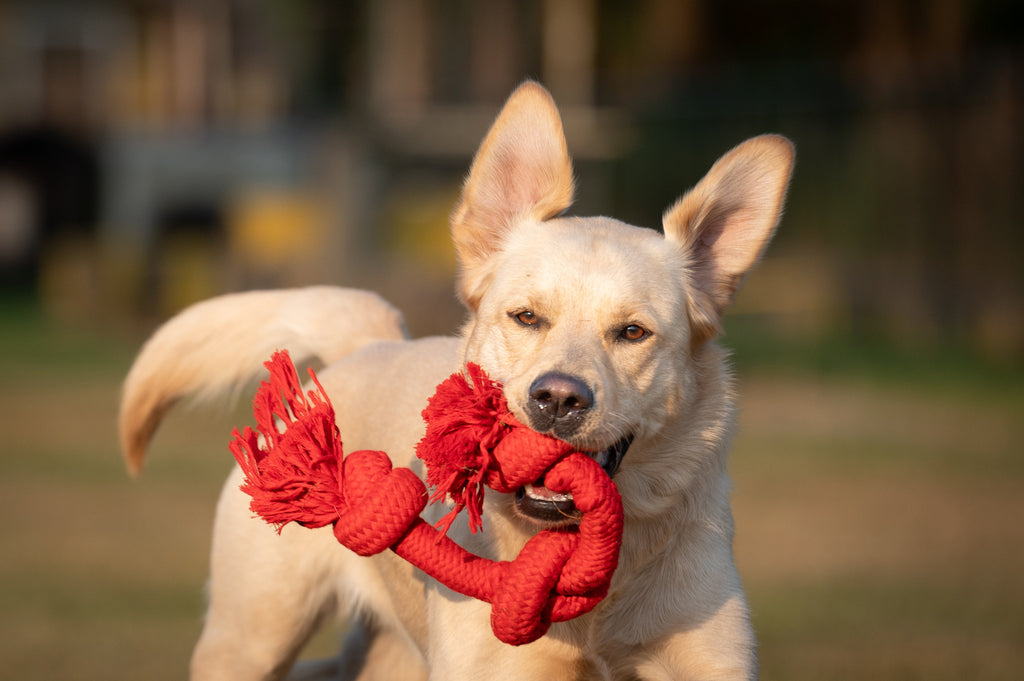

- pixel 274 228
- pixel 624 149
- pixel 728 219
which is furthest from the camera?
pixel 274 228

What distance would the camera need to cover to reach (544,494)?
11.7 feet

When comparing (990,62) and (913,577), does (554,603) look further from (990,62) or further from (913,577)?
(990,62)

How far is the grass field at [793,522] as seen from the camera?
253 inches

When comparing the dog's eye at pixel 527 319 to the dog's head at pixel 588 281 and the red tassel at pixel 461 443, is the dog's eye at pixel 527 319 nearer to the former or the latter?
the dog's head at pixel 588 281

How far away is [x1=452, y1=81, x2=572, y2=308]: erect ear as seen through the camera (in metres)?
4.19

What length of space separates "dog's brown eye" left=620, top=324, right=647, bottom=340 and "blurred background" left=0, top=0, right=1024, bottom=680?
2.64 m

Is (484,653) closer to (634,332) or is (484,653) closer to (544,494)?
(544,494)

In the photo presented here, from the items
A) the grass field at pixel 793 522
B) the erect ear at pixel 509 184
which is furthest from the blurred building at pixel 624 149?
the erect ear at pixel 509 184

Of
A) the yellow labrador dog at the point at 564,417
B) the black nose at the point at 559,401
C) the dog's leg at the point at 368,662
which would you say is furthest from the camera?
the dog's leg at the point at 368,662

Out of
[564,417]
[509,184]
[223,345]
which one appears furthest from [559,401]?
[223,345]

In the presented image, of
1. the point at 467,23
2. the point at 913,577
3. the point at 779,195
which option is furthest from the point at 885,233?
the point at 779,195

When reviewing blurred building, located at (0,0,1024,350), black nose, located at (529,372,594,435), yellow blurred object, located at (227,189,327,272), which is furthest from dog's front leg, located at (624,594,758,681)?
yellow blurred object, located at (227,189,327,272)

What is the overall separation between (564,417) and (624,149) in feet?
53.2

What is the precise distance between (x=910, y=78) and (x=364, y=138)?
304 inches
